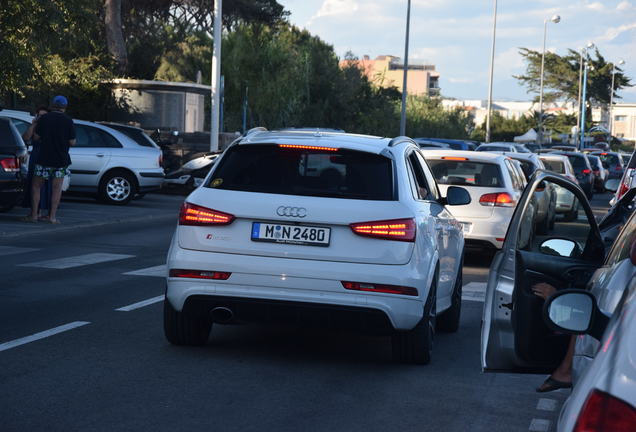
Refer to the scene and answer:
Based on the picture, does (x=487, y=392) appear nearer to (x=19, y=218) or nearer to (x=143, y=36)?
(x=19, y=218)

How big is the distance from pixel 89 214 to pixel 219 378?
43.2 ft

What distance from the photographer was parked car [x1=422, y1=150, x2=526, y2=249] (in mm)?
14656

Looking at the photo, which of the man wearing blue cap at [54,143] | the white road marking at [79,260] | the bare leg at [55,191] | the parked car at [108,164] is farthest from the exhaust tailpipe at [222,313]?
the parked car at [108,164]

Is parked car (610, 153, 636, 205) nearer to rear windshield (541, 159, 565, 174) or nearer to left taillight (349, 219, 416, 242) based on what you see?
left taillight (349, 219, 416, 242)

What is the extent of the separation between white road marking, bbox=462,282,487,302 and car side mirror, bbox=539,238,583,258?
17.2 ft

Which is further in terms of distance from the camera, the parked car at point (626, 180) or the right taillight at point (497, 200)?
the parked car at point (626, 180)

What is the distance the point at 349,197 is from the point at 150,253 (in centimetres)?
744

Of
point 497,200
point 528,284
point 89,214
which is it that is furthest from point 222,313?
point 89,214

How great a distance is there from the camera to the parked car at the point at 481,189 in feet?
48.1

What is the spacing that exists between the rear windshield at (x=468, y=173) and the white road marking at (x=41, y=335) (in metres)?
7.36

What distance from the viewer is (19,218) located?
17.6m

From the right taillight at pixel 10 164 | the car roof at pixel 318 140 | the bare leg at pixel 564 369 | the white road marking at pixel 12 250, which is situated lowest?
the white road marking at pixel 12 250

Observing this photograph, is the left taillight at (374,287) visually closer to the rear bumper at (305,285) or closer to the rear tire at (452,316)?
the rear bumper at (305,285)

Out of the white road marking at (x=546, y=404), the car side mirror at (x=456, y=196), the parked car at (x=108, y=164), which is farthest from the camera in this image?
the parked car at (x=108, y=164)
